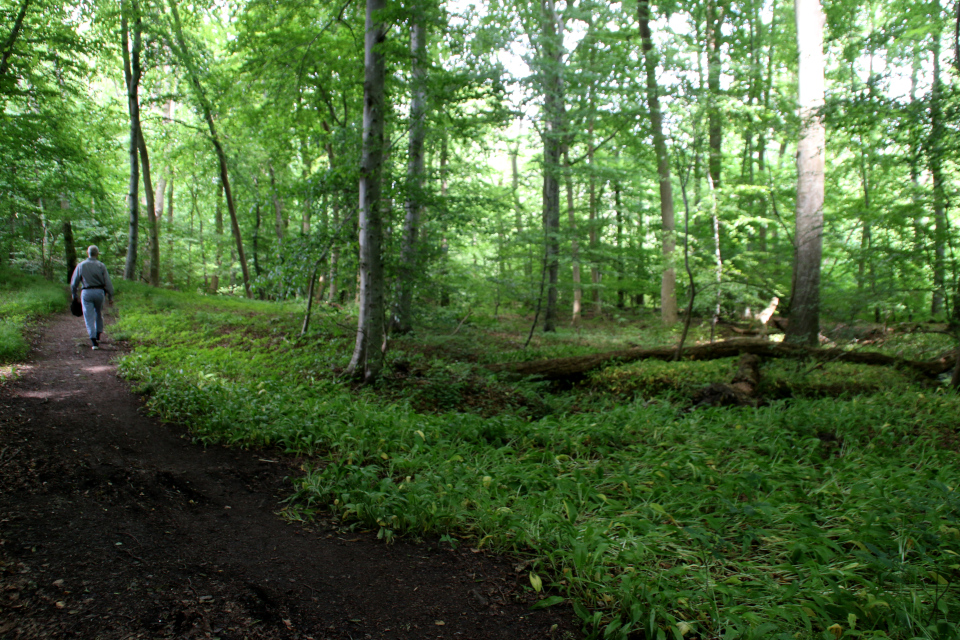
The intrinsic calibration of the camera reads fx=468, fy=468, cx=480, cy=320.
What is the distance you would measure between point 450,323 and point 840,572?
6.51m

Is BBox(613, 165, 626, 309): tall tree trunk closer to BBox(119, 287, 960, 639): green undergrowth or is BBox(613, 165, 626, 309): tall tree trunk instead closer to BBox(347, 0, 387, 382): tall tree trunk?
BBox(347, 0, 387, 382): tall tree trunk

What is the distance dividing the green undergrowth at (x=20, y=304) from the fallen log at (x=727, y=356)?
675 cm

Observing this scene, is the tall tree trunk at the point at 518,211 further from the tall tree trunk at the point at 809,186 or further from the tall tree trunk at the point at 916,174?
the tall tree trunk at the point at 916,174

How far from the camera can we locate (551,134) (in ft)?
37.3

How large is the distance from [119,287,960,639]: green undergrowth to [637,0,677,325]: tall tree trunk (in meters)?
6.65

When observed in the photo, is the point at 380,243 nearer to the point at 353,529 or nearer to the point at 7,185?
the point at 353,529

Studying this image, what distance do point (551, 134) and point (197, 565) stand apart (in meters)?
11.1

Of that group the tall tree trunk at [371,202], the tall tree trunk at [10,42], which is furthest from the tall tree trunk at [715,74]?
the tall tree trunk at [10,42]

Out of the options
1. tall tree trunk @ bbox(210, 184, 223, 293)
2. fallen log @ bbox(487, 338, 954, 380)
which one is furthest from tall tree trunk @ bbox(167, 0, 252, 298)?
fallen log @ bbox(487, 338, 954, 380)

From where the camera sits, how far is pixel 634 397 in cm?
725

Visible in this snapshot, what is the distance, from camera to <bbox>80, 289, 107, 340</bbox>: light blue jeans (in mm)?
7738

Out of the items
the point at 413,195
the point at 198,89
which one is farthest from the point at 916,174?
the point at 198,89

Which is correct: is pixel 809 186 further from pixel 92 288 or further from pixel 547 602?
pixel 92 288

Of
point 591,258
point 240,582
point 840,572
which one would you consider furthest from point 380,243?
point 591,258
